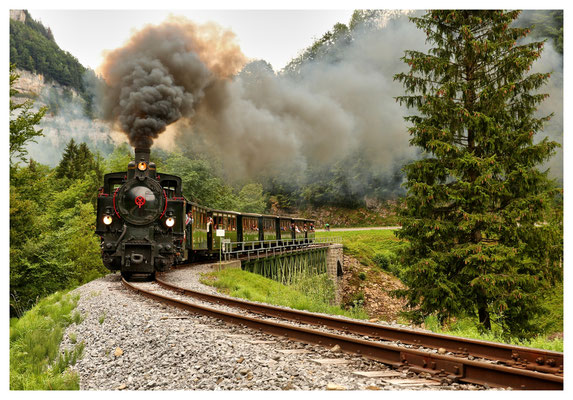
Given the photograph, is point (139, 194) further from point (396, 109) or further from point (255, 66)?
point (396, 109)

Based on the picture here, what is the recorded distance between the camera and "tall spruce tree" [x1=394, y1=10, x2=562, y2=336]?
9484 mm

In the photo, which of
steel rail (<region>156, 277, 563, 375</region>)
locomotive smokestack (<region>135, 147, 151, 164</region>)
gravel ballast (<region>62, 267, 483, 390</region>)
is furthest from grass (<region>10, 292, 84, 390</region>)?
locomotive smokestack (<region>135, 147, 151, 164</region>)

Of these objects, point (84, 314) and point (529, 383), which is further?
point (84, 314)

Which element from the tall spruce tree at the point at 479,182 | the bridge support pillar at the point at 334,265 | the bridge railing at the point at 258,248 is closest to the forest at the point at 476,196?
the tall spruce tree at the point at 479,182

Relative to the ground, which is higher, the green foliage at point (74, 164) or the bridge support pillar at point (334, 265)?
the green foliage at point (74, 164)

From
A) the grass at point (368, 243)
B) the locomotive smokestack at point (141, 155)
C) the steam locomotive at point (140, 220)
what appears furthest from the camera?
the grass at point (368, 243)

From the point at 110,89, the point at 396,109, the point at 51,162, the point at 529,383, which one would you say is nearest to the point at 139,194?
the point at 110,89

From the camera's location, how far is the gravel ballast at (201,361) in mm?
3541

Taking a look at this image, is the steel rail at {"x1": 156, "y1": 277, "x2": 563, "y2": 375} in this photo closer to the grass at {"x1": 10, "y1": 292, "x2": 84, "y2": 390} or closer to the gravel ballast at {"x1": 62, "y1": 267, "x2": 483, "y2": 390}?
the gravel ballast at {"x1": 62, "y1": 267, "x2": 483, "y2": 390}

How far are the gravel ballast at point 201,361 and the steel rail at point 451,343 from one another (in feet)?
2.94

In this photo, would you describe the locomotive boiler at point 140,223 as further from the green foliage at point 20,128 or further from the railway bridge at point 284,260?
the green foliage at point 20,128

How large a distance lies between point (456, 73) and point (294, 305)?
7.57 meters

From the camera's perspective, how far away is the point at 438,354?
3783 millimetres

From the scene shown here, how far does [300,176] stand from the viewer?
4638 cm
